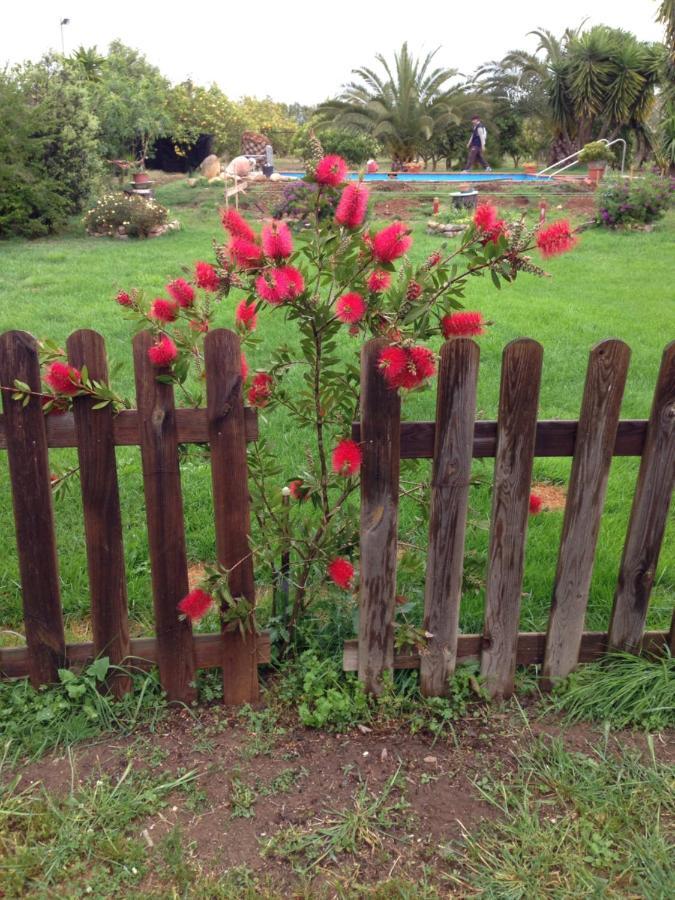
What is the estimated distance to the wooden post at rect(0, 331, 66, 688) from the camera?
7.44 ft

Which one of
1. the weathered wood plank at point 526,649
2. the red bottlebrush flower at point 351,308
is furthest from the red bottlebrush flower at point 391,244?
the weathered wood plank at point 526,649

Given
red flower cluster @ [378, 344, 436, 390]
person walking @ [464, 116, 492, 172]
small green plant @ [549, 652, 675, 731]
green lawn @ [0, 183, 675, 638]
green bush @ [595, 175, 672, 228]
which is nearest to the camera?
red flower cluster @ [378, 344, 436, 390]

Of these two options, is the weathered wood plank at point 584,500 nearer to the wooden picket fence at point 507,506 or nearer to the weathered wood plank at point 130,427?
the wooden picket fence at point 507,506

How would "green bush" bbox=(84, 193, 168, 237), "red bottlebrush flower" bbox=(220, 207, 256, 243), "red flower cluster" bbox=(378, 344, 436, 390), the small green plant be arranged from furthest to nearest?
"green bush" bbox=(84, 193, 168, 237), the small green plant, "red bottlebrush flower" bbox=(220, 207, 256, 243), "red flower cluster" bbox=(378, 344, 436, 390)

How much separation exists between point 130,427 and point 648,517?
1.70m

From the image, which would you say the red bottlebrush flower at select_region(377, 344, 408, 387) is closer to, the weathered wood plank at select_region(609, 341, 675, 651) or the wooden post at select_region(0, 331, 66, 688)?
the weathered wood plank at select_region(609, 341, 675, 651)

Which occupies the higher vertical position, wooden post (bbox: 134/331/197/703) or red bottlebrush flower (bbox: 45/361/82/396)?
red bottlebrush flower (bbox: 45/361/82/396)

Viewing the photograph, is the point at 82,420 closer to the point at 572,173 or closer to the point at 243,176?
the point at 243,176

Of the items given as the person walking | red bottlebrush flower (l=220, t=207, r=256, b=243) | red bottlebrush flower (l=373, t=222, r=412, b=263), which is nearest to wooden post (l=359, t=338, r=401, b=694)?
red bottlebrush flower (l=373, t=222, r=412, b=263)

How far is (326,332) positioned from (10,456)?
3.43 ft

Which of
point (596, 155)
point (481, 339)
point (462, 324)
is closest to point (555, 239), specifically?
point (462, 324)

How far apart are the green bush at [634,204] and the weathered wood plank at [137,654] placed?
14.6 metres

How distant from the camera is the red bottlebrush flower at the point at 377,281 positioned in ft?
7.33

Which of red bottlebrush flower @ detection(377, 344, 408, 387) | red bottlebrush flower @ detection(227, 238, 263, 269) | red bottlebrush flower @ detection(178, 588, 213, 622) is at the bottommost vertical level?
red bottlebrush flower @ detection(178, 588, 213, 622)
